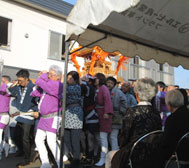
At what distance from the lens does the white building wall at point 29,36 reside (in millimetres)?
12523

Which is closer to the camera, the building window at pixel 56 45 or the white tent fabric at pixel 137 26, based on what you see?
the white tent fabric at pixel 137 26

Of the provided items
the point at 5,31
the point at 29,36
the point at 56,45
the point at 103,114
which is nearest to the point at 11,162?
the point at 103,114

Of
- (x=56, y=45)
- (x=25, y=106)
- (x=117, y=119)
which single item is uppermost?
(x=56, y=45)

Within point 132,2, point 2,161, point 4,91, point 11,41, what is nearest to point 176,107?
point 132,2

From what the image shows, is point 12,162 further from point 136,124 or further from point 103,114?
point 136,124

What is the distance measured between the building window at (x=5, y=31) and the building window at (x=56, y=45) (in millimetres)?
2712

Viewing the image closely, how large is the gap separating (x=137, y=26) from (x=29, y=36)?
36.0ft

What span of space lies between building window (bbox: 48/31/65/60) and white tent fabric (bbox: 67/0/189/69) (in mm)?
10770

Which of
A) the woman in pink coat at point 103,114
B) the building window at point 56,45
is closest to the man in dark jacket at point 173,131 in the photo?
the woman in pink coat at point 103,114

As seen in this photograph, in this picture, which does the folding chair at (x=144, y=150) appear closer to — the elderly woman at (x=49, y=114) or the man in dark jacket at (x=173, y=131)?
the man in dark jacket at (x=173, y=131)

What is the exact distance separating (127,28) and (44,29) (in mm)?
11367

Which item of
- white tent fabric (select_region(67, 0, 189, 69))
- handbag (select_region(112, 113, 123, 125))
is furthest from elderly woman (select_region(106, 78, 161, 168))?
handbag (select_region(112, 113, 123, 125))

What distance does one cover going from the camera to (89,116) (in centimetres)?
463

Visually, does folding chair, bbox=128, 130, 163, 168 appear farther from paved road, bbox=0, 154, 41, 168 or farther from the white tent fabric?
paved road, bbox=0, 154, 41, 168
